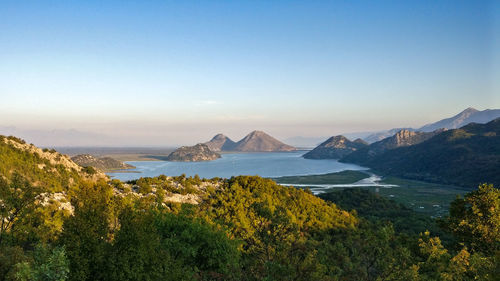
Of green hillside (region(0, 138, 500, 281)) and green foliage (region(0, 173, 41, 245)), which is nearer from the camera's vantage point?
green hillside (region(0, 138, 500, 281))

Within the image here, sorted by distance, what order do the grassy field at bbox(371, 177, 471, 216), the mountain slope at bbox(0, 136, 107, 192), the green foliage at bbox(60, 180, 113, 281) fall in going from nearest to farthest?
the green foliage at bbox(60, 180, 113, 281), the mountain slope at bbox(0, 136, 107, 192), the grassy field at bbox(371, 177, 471, 216)

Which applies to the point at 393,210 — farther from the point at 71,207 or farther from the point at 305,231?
the point at 71,207

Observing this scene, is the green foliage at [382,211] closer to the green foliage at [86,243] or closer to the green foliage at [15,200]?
the green foliage at [86,243]

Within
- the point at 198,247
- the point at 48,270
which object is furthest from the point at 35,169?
the point at 48,270

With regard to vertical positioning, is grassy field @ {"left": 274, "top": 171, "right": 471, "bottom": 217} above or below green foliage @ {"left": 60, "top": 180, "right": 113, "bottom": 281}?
below

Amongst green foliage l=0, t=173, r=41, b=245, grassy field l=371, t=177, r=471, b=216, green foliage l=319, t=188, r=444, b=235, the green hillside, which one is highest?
green foliage l=0, t=173, r=41, b=245

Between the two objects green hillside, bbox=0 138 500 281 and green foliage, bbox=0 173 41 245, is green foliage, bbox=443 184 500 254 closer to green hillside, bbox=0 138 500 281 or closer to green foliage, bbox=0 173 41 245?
green hillside, bbox=0 138 500 281

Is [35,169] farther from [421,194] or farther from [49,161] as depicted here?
[421,194]

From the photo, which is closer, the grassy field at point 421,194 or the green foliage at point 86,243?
the green foliage at point 86,243

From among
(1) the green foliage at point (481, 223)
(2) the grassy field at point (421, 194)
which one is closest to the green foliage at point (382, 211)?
(2) the grassy field at point (421, 194)

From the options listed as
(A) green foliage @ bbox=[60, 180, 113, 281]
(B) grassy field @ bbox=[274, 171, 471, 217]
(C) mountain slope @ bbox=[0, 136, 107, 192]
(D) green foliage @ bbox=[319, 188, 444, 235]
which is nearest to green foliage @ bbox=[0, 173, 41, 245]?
(A) green foliage @ bbox=[60, 180, 113, 281]
